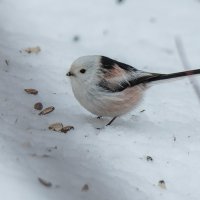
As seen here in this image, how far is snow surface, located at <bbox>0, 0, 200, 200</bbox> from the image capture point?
135 inches

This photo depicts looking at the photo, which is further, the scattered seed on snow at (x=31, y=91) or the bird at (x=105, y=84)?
the scattered seed on snow at (x=31, y=91)

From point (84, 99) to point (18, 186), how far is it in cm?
130

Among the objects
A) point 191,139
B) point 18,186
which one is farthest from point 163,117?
point 18,186

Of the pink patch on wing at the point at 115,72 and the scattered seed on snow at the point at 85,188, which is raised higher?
the pink patch on wing at the point at 115,72

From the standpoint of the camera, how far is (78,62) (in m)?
4.25

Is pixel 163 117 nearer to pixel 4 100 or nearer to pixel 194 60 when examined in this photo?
pixel 4 100

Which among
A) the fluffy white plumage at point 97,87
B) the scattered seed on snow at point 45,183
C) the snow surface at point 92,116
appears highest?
the fluffy white plumage at point 97,87

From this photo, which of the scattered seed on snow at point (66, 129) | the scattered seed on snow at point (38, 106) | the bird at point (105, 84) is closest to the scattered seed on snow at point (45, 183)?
the scattered seed on snow at point (66, 129)

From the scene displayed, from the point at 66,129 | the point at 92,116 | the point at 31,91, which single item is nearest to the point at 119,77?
the point at 92,116

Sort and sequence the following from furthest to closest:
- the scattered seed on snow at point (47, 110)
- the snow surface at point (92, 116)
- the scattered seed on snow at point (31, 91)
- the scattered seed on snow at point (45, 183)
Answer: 1. the scattered seed on snow at point (31, 91)
2. the scattered seed on snow at point (47, 110)
3. the snow surface at point (92, 116)
4. the scattered seed on snow at point (45, 183)

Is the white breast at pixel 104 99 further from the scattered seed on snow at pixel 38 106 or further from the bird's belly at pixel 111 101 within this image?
the scattered seed on snow at pixel 38 106

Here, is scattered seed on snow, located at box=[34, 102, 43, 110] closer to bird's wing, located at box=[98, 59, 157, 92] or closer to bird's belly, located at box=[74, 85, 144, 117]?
bird's belly, located at box=[74, 85, 144, 117]

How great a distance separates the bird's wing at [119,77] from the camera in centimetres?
429

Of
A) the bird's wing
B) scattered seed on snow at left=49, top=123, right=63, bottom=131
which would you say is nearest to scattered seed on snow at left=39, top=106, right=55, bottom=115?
scattered seed on snow at left=49, top=123, right=63, bottom=131
